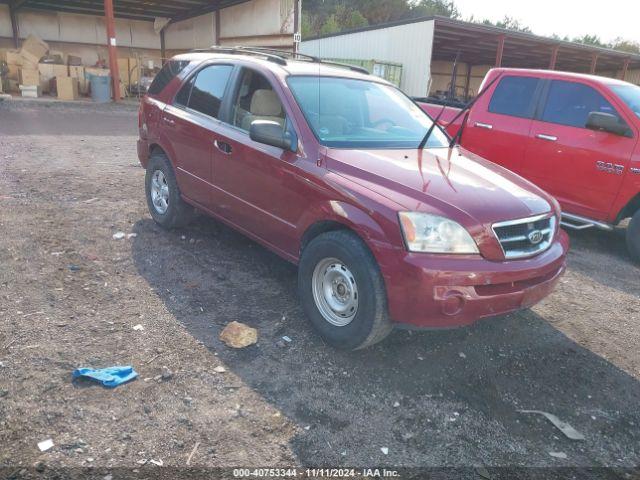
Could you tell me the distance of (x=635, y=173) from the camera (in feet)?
17.2

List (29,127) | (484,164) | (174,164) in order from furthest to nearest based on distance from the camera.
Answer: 1. (29,127)
2. (174,164)
3. (484,164)

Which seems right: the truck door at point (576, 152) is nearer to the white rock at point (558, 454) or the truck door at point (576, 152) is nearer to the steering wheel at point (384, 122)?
the steering wheel at point (384, 122)

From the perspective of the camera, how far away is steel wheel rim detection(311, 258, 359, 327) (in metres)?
3.20

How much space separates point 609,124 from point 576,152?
1.44ft

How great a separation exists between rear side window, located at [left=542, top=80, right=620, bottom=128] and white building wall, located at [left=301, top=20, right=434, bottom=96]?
10.8 m

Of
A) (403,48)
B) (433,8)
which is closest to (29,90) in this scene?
(403,48)

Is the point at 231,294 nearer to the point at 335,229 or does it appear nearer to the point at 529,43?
the point at 335,229

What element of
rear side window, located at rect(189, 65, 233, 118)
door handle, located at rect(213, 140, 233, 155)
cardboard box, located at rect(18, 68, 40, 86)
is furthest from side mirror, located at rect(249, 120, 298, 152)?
cardboard box, located at rect(18, 68, 40, 86)

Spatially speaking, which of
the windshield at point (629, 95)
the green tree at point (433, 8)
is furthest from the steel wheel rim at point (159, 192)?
the green tree at point (433, 8)

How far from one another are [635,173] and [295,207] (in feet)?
12.9

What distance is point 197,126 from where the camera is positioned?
4551 millimetres

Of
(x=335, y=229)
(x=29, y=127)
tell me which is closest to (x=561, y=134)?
(x=335, y=229)

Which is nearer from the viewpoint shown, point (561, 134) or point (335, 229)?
point (335, 229)

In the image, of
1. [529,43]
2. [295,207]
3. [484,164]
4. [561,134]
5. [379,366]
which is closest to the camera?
[379,366]
